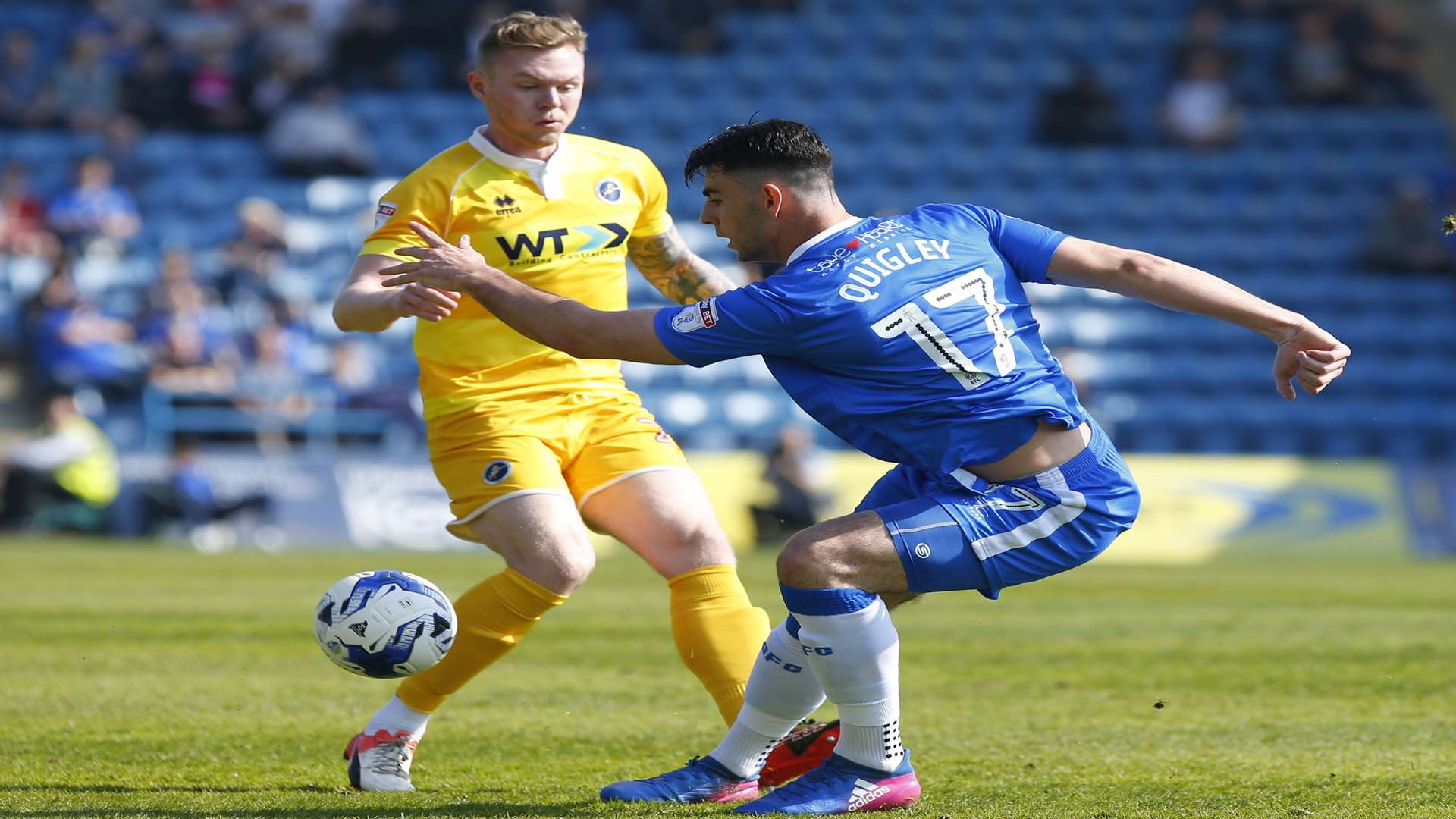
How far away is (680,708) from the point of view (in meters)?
6.86

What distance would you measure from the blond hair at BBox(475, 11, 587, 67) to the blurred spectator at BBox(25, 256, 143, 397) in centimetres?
1304

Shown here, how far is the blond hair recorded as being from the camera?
208 inches

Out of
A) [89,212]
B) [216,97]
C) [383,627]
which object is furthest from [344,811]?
[216,97]

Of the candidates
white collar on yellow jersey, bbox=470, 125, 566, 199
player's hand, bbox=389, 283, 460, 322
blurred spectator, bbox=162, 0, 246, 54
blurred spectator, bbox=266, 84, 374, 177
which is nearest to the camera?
player's hand, bbox=389, 283, 460, 322

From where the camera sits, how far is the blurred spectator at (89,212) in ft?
61.7

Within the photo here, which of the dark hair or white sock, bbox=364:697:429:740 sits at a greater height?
the dark hair

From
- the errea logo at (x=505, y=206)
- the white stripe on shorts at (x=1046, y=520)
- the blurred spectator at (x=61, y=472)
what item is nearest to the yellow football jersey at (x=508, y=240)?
the errea logo at (x=505, y=206)

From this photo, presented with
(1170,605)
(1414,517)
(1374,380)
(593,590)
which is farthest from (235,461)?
(1374,380)

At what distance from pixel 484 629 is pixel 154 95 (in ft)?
56.0

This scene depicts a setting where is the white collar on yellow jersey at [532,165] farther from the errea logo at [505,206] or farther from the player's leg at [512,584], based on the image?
the player's leg at [512,584]

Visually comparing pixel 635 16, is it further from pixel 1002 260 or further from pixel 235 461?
pixel 1002 260

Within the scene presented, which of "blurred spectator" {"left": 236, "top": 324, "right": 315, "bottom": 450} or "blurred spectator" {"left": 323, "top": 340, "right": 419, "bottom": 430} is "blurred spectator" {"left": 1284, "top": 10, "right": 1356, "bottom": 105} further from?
"blurred spectator" {"left": 236, "top": 324, "right": 315, "bottom": 450}

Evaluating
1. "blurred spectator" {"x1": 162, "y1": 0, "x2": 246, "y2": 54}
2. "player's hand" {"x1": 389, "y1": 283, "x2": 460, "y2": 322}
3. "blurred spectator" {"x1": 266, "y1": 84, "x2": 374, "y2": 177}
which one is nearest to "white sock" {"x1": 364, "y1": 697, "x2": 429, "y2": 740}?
"player's hand" {"x1": 389, "y1": 283, "x2": 460, "y2": 322}

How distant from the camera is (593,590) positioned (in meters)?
12.3
